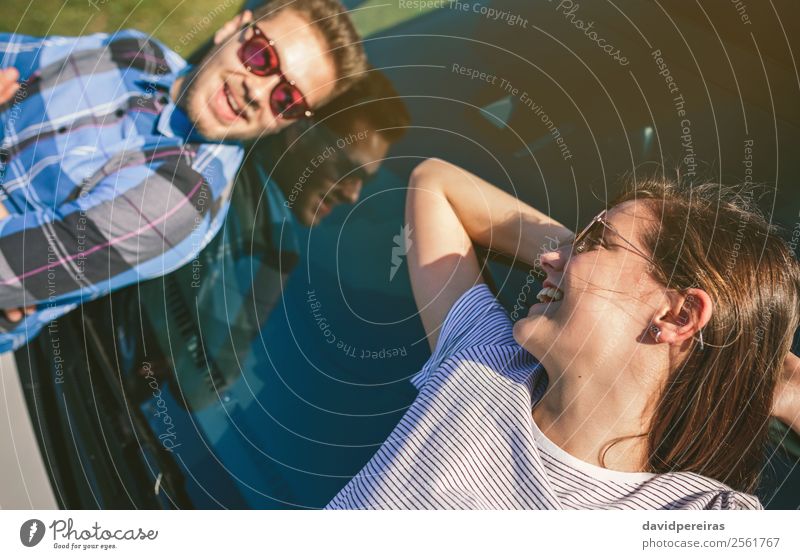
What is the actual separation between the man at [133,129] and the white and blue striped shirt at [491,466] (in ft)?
1.20

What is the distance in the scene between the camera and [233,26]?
88cm

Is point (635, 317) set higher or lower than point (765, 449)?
higher

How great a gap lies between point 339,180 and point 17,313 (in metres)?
0.44

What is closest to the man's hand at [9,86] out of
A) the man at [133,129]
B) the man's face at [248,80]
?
the man at [133,129]

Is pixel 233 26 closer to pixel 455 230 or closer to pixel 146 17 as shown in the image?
pixel 146 17

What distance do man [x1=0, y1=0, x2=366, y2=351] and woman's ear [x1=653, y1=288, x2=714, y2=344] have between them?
0.47 metres

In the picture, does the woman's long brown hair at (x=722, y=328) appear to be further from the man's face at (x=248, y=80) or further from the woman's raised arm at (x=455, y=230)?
the man's face at (x=248, y=80)

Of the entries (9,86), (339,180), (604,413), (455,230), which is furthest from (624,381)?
(9,86)

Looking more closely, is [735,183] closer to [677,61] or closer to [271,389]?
[677,61]

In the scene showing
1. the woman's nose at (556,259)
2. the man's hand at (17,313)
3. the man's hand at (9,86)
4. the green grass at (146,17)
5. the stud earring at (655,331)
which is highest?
the green grass at (146,17)

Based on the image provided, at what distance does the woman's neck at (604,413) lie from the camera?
2.59 feet
